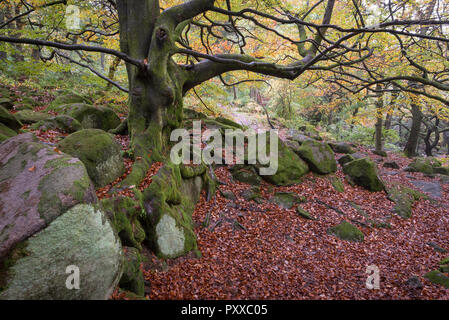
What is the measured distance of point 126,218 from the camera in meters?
3.81

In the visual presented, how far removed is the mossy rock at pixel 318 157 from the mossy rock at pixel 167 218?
6117 millimetres

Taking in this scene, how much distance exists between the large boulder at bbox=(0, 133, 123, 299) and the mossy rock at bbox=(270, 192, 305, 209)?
227 inches

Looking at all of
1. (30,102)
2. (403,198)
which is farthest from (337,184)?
(30,102)

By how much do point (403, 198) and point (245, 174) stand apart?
644 centimetres

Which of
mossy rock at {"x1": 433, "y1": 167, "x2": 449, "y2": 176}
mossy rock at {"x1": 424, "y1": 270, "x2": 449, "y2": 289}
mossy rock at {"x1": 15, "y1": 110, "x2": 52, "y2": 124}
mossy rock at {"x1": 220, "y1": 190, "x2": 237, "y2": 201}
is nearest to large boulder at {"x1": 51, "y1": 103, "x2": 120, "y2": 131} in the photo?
mossy rock at {"x1": 15, "y1": 110, "x2": 52, "y2": 124}

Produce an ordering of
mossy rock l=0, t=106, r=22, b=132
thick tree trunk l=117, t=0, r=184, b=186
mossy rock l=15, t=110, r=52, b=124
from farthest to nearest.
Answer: mossy rock l=15, t=110, r=52, b=124 < thick tree trunk l=117, t=0, r=184, b=186 < mossy rock l=0, t=106, r=22, b=132

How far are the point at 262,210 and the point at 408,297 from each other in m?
3.84

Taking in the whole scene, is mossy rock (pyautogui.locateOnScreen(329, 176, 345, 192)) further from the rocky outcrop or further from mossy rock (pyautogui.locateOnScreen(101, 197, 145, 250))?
mossy rock (pyautogui.locateOnScreen(101, 197, 145, 250))

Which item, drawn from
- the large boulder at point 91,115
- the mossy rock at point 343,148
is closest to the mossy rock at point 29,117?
the large boulder at point 91,115

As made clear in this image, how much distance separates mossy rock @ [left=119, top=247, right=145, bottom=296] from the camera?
3.22 m

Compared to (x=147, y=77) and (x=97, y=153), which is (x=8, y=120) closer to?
(x=97, y=153)

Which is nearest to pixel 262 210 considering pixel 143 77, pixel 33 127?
pixel 143 77

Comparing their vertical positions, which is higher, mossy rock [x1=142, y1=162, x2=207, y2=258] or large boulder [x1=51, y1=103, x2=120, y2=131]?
large boulder [x1=51, y1=103, x2=120, y2=131]
